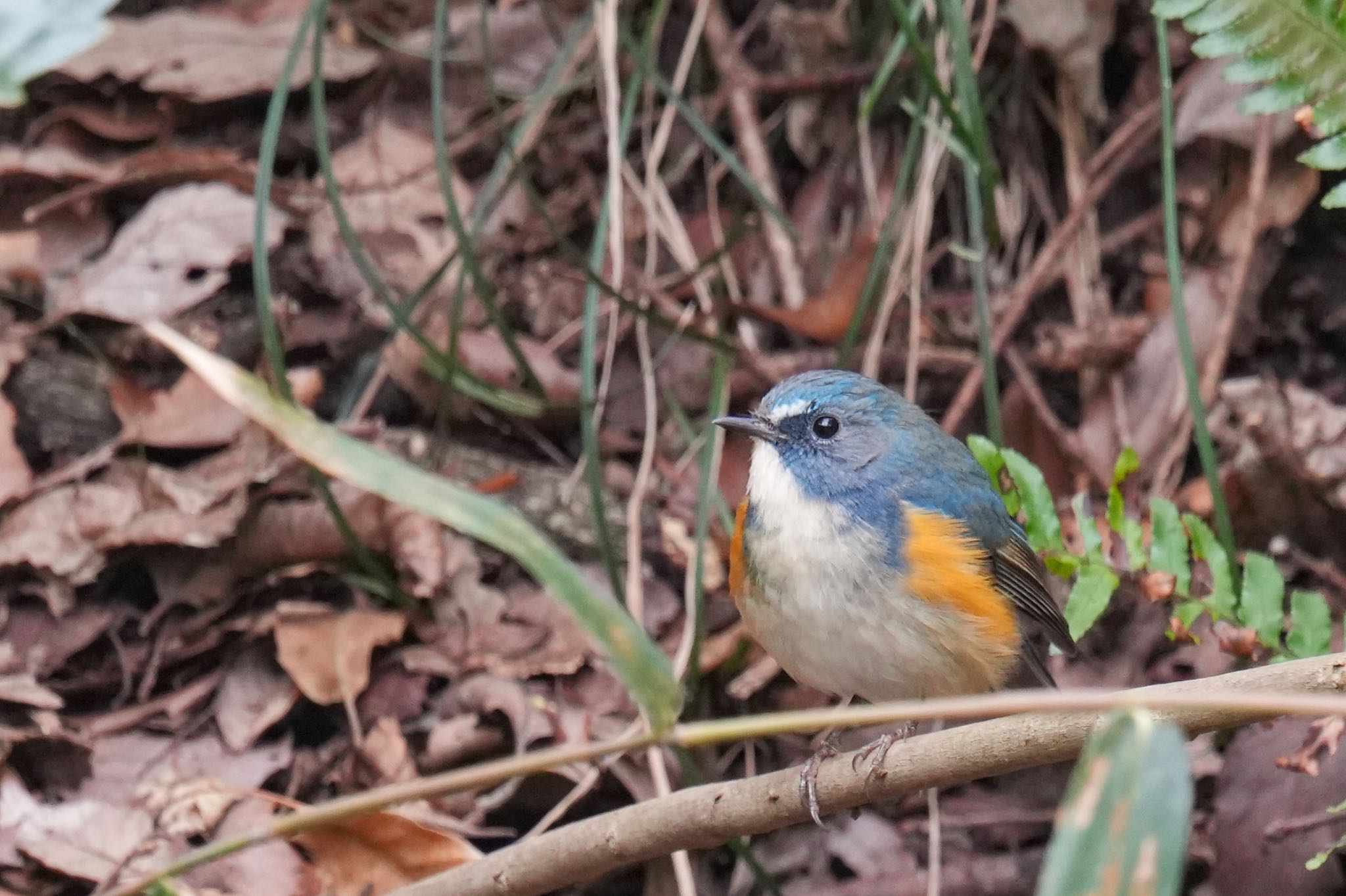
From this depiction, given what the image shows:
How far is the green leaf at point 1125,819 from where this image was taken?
4.04 feet

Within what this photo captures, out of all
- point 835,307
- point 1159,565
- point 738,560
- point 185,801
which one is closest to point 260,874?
point 185,801

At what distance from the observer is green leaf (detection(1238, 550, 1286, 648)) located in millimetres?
3469

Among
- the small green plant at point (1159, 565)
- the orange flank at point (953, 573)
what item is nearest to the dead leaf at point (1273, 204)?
the small green plant at point (1159, 565)

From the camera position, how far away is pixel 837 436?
12.3 ft

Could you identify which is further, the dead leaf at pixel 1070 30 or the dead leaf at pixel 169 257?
the dead leaf at pixel 1070 30

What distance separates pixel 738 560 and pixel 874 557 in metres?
0.38

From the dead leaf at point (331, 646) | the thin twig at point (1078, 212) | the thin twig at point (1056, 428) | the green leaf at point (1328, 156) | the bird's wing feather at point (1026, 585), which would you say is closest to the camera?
the green leaf at point (1328, 156)

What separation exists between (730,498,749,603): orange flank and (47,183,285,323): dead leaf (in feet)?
7.97

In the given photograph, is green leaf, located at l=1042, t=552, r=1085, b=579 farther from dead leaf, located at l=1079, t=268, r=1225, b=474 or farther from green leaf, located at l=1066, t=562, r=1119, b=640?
dead leaf, located at l=1079, t=268, r=1225, b=474

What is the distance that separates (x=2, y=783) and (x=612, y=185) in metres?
2.68

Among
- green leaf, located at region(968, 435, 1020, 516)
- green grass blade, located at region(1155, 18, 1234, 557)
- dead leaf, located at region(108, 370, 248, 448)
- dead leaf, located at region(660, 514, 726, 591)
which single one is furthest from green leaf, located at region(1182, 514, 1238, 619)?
dead leaf, located at region(108, 370, 248, 448)

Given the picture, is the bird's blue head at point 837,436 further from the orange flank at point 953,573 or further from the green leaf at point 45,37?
the green leaf at point 45,37

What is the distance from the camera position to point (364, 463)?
150cm

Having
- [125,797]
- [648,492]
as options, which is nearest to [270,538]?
[125,797]
